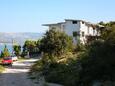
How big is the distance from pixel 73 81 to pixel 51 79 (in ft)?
19.8

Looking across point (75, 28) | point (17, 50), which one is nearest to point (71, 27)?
point (75, 28)

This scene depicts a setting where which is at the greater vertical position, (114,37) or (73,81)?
(114,37)

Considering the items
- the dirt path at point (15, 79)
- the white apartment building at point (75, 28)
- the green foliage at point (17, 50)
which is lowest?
the green foliage at point (17, 50)

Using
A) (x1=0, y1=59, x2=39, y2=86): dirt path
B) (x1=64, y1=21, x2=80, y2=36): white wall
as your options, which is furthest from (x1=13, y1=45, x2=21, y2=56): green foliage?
(x1=0, y1=59, x2=39, y2=86): dirt path

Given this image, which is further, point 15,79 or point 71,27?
point 71,27

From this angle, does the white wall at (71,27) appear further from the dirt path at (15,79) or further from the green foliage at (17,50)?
the dirt path at (15,79)

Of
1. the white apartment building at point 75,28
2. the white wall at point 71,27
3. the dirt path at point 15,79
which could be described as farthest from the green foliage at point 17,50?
the dirt path at point 15,79

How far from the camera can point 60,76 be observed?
3434cm

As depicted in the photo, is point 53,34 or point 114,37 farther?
point 53,34

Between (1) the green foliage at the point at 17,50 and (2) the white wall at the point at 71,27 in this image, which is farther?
(1) the green foliage at the point at 17,50

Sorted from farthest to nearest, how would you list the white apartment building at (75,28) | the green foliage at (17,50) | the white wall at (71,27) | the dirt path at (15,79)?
the green foliage at (17,50)
the white wall at (71,27)
the white apartment building at (75,28)
the dirt path at (15,79)

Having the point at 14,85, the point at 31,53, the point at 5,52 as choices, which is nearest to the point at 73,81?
the point at 14,85

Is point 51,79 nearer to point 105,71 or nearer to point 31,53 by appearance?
point 105,71

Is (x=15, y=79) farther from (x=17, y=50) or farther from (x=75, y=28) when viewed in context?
(x=17, y=50)
